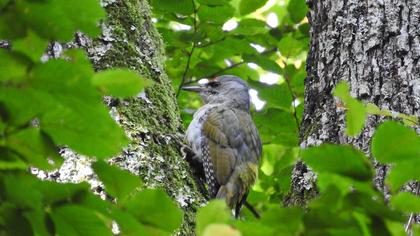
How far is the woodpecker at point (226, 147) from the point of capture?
5.74 metres

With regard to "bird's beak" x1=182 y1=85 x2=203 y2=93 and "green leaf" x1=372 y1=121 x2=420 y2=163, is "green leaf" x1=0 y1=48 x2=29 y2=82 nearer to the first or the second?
"green leaf" x1=372 y1=121 x2=420 y2=163

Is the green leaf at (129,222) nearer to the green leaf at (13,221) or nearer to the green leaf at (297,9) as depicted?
the green leaf at (13,221)

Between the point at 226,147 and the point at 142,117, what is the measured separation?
8.16 feet

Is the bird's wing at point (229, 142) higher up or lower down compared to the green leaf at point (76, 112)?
higher up

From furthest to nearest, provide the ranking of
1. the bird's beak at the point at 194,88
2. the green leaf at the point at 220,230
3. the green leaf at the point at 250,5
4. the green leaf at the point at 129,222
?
the bird's beak at the point at 194,88 < the green leaf at the point at 250,5 < the green leaf at the point at 129,222 < the green leaf at the point at 220,230

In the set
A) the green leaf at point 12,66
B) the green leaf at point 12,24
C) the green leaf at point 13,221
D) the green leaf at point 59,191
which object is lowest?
the green leaf at point 13,221

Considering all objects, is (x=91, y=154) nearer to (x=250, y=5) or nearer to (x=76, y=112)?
(x=76, y=112)

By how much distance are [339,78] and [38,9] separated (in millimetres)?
2817

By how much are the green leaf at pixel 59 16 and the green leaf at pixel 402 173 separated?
0.63 meters

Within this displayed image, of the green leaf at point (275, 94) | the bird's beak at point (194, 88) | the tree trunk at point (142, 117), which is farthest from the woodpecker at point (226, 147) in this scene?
the tree trunk at point (142, 117)

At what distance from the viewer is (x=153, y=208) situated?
1.55 metres

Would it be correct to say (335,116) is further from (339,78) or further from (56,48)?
(56,48)

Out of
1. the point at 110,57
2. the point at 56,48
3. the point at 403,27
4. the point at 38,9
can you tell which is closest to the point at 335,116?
the point at 403,27

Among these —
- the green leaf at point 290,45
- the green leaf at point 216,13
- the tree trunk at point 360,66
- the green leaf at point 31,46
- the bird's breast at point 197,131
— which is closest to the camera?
the green leaf at point 31,46
